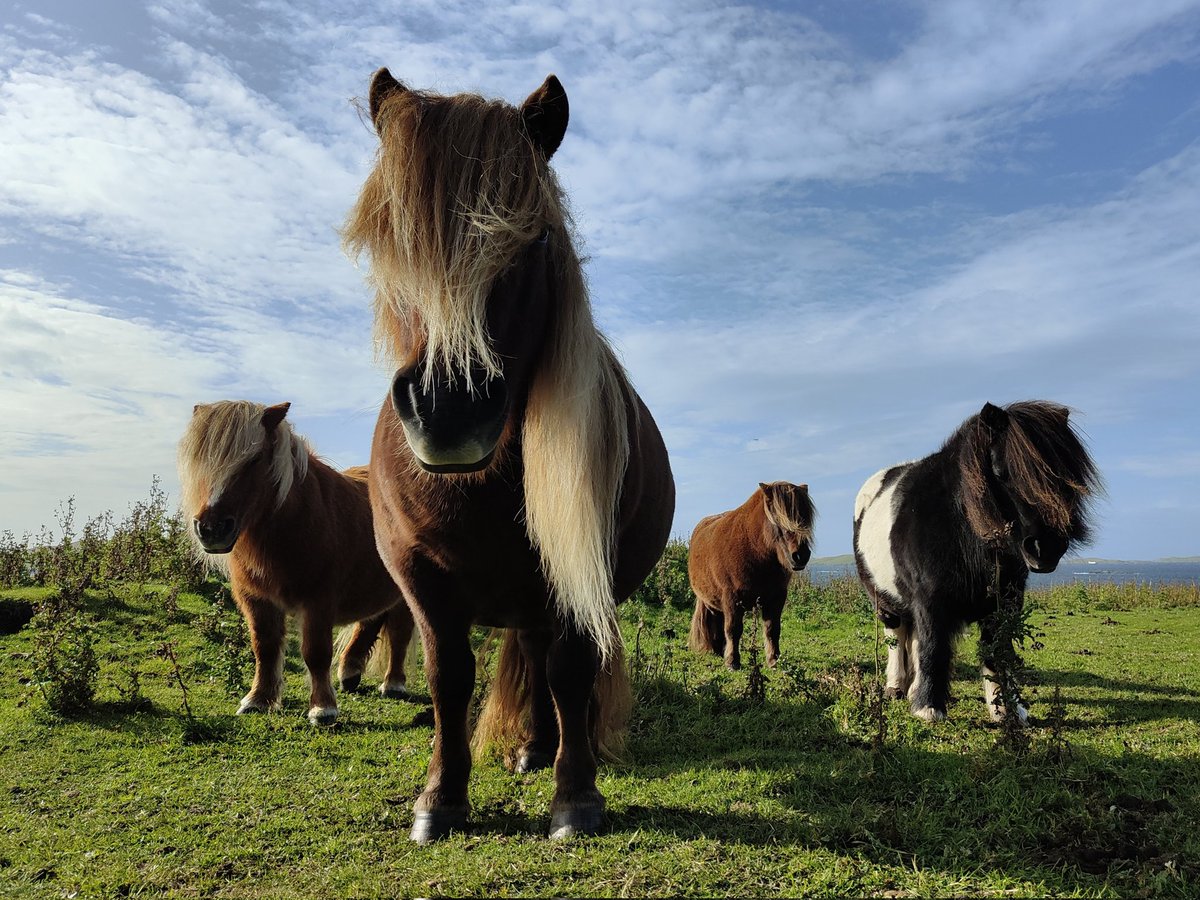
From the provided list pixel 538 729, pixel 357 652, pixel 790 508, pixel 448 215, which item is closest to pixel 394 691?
pixel 357 652

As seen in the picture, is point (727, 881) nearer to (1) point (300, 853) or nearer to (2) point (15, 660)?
(1) point (300, 853)

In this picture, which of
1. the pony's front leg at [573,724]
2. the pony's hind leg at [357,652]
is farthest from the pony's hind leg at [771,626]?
the pony's front leg at [573,724]

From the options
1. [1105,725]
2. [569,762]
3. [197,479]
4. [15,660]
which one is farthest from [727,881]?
[15,660]

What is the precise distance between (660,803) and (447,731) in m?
1.10

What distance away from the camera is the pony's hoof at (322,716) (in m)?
5.98

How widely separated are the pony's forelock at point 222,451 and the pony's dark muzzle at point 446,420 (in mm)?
4040

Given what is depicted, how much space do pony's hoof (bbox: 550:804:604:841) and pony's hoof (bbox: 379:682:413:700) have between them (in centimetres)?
441

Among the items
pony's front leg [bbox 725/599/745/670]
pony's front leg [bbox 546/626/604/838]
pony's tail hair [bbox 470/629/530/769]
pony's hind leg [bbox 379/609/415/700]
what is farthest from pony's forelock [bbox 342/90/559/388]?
pony's front leg [bbox 725/599/745/670]

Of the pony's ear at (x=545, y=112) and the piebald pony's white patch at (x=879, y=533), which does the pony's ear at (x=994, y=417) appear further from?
the pony's ear at (x=545, y=112)

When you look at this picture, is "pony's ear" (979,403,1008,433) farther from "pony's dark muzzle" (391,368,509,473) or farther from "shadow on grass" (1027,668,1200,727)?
"pony's dark muzzle" (391,368,509,473)

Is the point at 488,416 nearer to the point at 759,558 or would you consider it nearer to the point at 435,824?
the point at 435,824

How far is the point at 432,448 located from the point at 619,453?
1.04 m

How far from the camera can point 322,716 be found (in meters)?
5.99

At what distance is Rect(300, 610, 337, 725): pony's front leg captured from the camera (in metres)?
6.02
